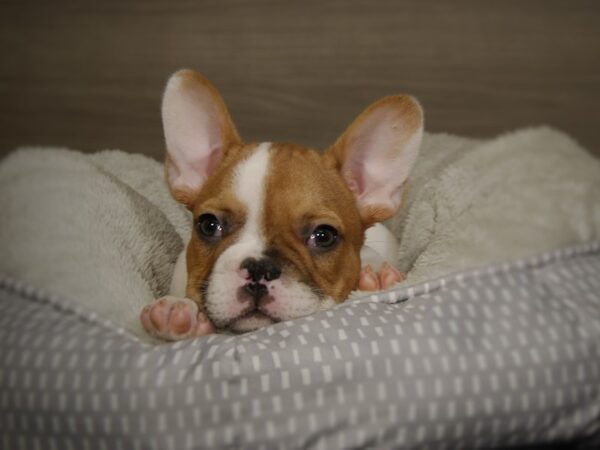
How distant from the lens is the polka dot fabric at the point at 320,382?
103 cm

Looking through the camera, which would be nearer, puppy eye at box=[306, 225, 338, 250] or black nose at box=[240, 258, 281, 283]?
black nose at box=[240, 258, 281, 283]

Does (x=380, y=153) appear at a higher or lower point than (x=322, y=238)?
higher

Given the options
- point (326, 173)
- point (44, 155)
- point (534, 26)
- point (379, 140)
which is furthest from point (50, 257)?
point (534, 26)

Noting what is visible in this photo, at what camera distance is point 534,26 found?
2551mm

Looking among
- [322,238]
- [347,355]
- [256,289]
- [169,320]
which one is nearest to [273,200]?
[322,238]

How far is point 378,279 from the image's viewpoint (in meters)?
1.61

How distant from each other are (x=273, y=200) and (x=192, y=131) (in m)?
0.33

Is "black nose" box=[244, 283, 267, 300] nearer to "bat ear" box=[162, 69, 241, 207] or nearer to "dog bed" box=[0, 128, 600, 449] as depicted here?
"dog bed" box=[0, 128, 600, 449]

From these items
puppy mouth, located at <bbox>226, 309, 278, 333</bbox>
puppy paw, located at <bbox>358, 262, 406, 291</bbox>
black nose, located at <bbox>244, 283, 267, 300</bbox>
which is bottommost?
puppy paw, located at <bbox>358, 262, 406, 291</bbox>

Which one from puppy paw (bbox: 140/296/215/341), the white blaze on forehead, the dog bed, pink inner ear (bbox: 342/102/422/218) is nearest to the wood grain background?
pink inner ear (bbox: 342/102/422/218)

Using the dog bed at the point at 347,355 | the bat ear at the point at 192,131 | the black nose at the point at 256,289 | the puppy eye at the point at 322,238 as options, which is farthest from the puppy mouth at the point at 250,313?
the bat ear at the point at 192,131

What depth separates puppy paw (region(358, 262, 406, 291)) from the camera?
159 cm

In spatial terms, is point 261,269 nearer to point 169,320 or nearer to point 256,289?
point 256,289

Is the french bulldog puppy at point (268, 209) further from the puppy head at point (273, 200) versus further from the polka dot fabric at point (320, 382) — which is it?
the polka dot fabric at point (320, 382)
